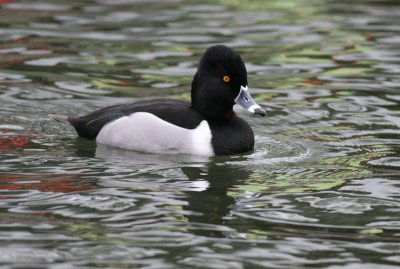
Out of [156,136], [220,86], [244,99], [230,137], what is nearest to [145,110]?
[156,136]

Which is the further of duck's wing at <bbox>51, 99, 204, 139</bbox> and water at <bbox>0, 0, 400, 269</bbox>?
duck's wing at <bbox>51, 99, 204, 139</bbox>

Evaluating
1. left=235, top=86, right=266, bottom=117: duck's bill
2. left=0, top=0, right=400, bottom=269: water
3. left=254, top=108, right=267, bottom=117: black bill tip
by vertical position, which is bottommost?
left=0, top=0, right=400, bottom=269: water

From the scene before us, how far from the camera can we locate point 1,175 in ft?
33.1

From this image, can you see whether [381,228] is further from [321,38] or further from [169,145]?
[321,38]

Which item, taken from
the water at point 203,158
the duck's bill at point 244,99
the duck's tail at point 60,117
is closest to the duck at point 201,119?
the duck's bill at point 244,99

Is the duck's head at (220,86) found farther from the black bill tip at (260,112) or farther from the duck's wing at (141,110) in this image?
the duck's wing at (141,110)

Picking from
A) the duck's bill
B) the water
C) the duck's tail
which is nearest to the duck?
the duck's bill

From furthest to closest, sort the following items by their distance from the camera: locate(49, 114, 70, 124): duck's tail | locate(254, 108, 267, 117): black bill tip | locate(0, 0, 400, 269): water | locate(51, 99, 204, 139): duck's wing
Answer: locate(49, 114, 70, 124): duck's tail → locate(51, 99, 204, 139): duck's wing → locate(254, 108, 267, 117): black bill tip → locate(0, 0, 400, 269): water

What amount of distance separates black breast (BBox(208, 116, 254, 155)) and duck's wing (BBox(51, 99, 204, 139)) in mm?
214

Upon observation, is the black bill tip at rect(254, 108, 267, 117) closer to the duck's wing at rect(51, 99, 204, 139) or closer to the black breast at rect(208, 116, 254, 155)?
the black breast at rect(208, 116, 254, 155)

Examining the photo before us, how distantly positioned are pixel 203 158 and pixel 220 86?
0.79 m

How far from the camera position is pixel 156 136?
11.1 metres

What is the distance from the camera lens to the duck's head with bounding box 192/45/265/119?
11.1 meters

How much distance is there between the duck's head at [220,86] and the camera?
11.1m
